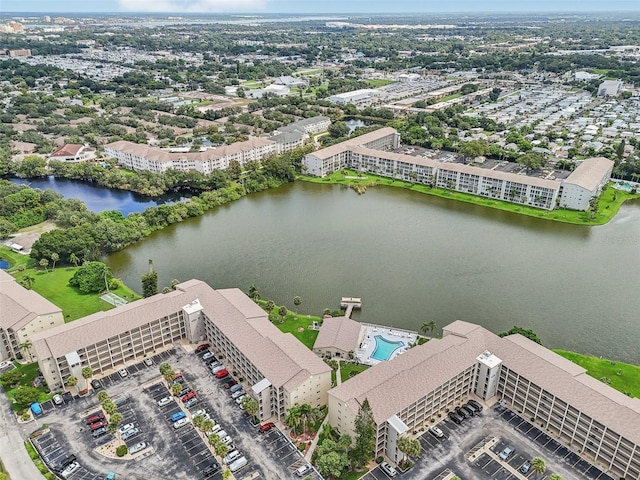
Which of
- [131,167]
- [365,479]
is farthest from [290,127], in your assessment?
[365,479]

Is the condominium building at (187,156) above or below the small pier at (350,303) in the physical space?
above

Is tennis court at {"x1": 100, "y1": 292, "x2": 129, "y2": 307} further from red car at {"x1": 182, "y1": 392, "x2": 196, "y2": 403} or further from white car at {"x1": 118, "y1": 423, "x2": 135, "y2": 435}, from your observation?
white car at {"x1": 118, "y1": 423, "x2": 135, "y2": 435}

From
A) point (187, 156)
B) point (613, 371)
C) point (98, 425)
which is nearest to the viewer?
point (98, 425)

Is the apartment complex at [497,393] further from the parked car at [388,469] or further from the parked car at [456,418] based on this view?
the parked car at [456,418]

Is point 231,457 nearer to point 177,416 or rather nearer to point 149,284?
point 177,416

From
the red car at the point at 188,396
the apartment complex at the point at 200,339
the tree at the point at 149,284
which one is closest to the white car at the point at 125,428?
the red car at the point at 188,396

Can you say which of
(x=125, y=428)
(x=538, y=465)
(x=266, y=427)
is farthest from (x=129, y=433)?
(x=538, y=465)

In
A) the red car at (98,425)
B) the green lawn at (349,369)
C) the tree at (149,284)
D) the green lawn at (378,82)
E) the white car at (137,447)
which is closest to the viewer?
the white car at (137,447)

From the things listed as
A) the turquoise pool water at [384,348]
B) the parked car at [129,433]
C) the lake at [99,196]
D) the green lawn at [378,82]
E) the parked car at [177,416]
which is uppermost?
the green lawn at [378,82]
